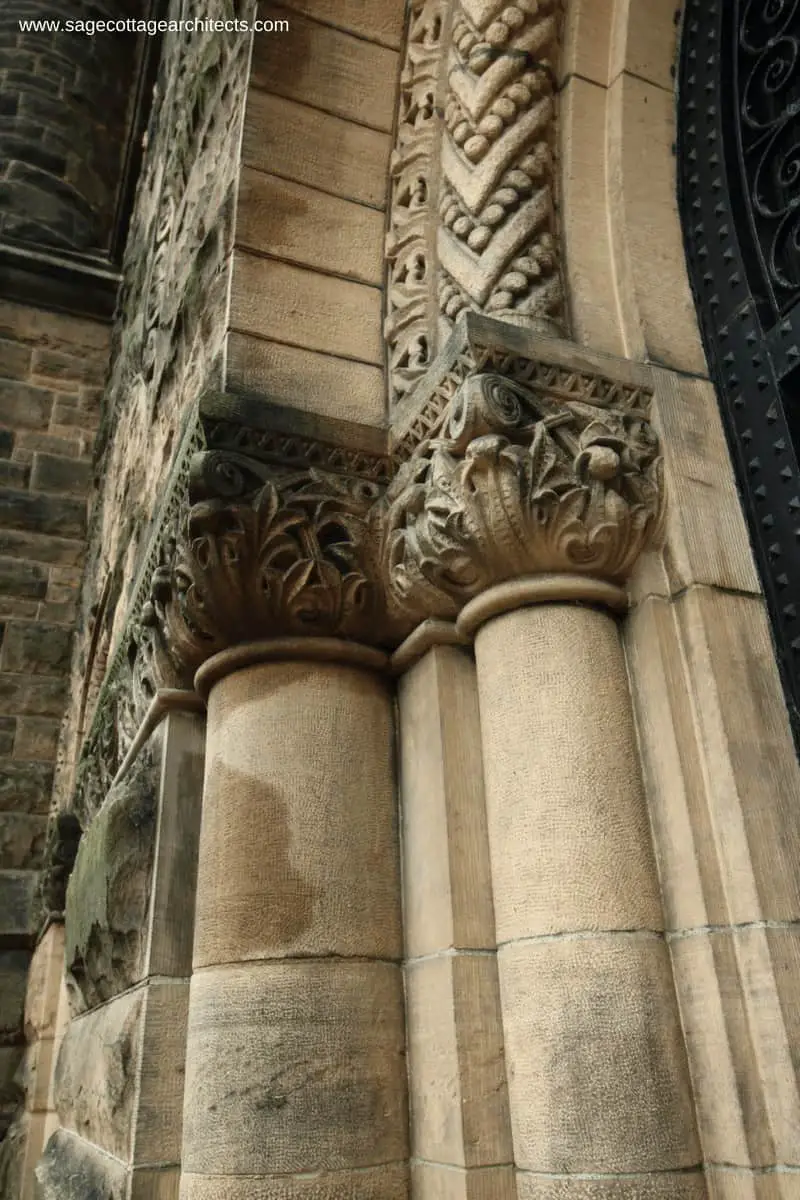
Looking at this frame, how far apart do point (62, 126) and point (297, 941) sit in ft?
22.7

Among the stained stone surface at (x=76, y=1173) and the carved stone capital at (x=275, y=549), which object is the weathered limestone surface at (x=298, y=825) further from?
the stained stone surface at (x=76, y=1173)

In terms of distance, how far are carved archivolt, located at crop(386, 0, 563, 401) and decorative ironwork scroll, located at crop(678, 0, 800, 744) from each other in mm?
333

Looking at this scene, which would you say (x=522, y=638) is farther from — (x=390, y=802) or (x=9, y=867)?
(x=9, y=867)

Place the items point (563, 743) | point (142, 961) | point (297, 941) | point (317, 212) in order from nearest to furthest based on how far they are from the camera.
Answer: point (563, 743) < point (297, 941) < point (142, 961) < point (317, 212)

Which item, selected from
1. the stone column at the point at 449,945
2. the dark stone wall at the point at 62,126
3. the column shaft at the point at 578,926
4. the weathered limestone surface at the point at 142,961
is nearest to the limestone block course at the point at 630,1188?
the column shaft at the point at 578,926

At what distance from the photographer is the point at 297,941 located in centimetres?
168

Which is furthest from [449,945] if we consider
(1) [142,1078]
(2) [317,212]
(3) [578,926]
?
(2) [317,212]

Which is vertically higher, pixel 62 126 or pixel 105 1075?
pixel 62 126

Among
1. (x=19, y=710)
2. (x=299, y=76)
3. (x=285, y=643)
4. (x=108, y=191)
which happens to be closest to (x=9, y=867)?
(x=19, y=710)

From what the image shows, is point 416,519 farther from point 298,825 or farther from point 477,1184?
point 477,1184

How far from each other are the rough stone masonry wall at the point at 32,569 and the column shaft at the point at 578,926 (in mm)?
3877

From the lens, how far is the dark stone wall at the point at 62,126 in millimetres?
6562

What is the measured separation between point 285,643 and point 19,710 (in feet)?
12.6

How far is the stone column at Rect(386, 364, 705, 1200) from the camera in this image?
1373 mm
